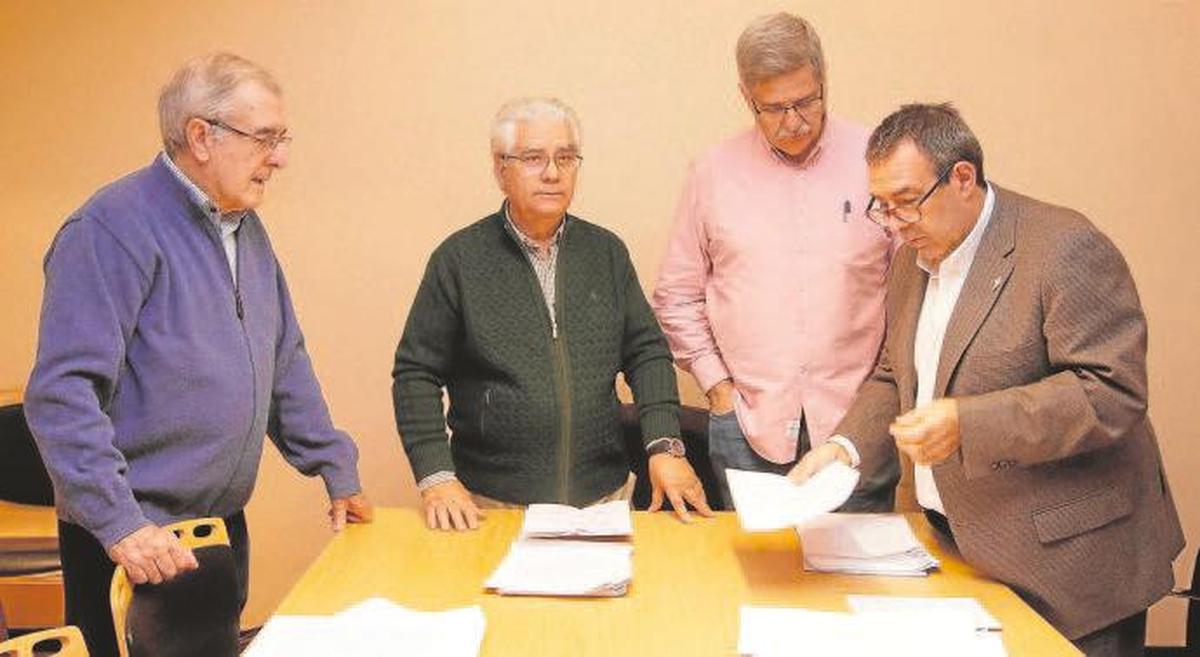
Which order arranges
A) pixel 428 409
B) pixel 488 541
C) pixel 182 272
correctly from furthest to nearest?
pixel 428 409 < pixel 488 541 < pixel 182 272

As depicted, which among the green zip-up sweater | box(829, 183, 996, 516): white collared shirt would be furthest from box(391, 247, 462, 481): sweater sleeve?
box(829, 183, 996, 516): white collared shirt

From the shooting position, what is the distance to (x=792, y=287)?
247 cm

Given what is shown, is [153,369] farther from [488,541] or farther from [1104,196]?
[1104,196]

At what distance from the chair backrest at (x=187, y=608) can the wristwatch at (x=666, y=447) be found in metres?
0.91

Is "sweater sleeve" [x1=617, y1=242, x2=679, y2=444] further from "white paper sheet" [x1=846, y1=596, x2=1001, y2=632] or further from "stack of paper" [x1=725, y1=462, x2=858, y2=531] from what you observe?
"white paper sheet" [x1=846, y1=596, x2=1001, y2=632]

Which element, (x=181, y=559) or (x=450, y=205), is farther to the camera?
(x=450, y=205)

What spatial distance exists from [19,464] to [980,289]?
8.80 feet

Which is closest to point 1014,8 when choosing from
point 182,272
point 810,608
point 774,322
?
point 774,322

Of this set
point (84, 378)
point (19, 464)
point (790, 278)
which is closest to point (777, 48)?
point (790, 278)

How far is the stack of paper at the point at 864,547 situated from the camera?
200 cm

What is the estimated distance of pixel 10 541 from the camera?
3172 millimetres

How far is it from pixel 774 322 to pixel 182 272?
1210 mm

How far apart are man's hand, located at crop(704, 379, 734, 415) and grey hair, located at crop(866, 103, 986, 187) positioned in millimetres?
719

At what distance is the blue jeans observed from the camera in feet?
8.18
